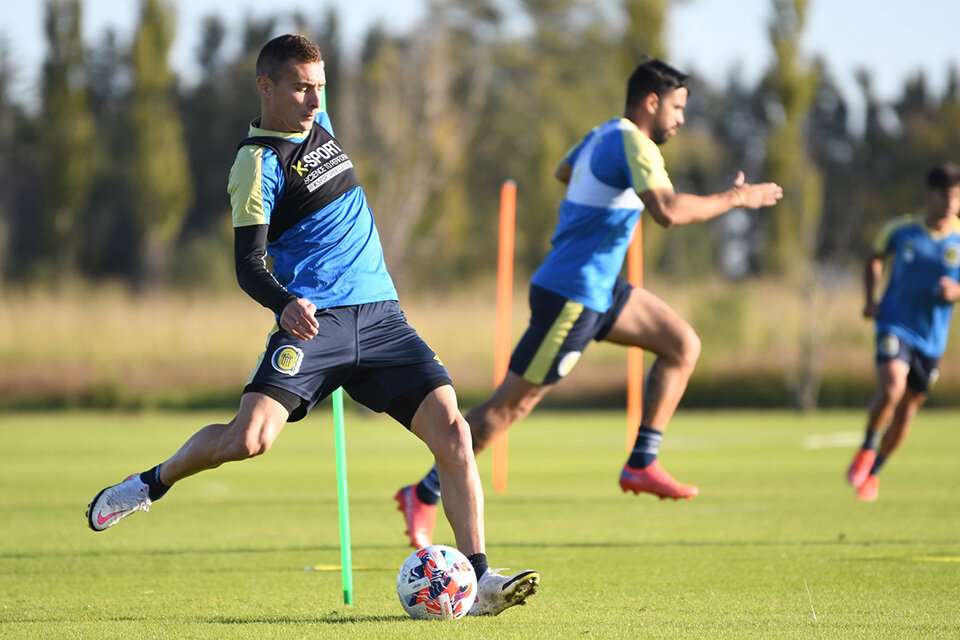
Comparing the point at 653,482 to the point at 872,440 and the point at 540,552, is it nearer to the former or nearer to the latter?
the point at 540,552

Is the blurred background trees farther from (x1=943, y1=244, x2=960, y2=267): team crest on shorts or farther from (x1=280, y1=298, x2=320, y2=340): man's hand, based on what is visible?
(x1=280, y1=298, x2=320, y2=340): man's hand

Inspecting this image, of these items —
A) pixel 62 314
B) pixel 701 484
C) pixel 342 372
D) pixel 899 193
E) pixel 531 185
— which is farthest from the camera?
pixel 899 193

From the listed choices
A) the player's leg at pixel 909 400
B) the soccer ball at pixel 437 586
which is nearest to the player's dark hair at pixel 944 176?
the player's leg at pixel 909 400

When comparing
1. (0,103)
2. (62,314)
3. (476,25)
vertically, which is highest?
(476,25)

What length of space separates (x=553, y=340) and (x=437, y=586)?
2388 millimetres

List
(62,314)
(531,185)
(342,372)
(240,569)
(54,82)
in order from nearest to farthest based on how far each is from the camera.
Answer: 1. (342,372)
2. (240,569)
3. (62,314)
4. (54,82)
5. (531,185)

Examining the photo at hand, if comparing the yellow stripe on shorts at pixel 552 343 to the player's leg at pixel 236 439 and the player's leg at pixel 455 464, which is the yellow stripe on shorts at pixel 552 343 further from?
the player's leg at pixel 236 439

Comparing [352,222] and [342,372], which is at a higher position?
[352,222]

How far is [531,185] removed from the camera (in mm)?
44875

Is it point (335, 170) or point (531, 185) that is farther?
point (531, 185)

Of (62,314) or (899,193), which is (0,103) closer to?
(62,314)

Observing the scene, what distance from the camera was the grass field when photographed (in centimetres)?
514

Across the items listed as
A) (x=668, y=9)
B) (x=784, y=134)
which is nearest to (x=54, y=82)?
(x=668, y=9)

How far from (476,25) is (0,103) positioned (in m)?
19.0
